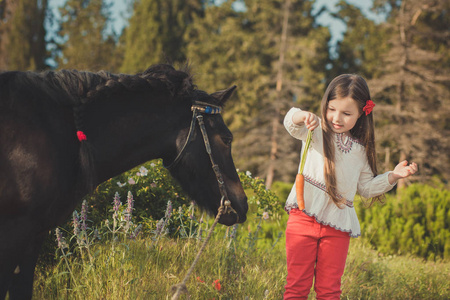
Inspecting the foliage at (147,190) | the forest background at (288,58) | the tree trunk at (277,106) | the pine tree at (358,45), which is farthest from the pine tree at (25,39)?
Answer: the foliage at (147,190)

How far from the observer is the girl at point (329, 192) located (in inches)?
103

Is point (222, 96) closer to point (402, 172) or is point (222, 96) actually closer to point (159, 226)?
point (402, 172)

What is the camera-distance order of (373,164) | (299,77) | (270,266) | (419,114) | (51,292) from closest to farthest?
Result: (373,164), (51,292), (270,266), (419,114), (299,77)

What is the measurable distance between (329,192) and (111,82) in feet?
4.98

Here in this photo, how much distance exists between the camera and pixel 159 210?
13.5 ft

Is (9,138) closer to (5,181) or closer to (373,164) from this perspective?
(5,181)

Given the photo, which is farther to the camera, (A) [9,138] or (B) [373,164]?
(B) [373,164]

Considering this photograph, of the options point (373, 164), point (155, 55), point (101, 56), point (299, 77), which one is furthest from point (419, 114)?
point (101, 56)

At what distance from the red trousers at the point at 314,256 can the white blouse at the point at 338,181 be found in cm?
7

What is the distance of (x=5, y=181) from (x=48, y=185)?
185mm

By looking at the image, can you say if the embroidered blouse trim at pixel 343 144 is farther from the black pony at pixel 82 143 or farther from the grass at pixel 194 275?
the grass at pixel 194 275

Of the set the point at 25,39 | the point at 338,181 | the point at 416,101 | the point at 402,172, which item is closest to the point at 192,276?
the point at 338,181

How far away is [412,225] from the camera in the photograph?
6.43 m

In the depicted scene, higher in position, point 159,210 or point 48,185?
point 48,185
